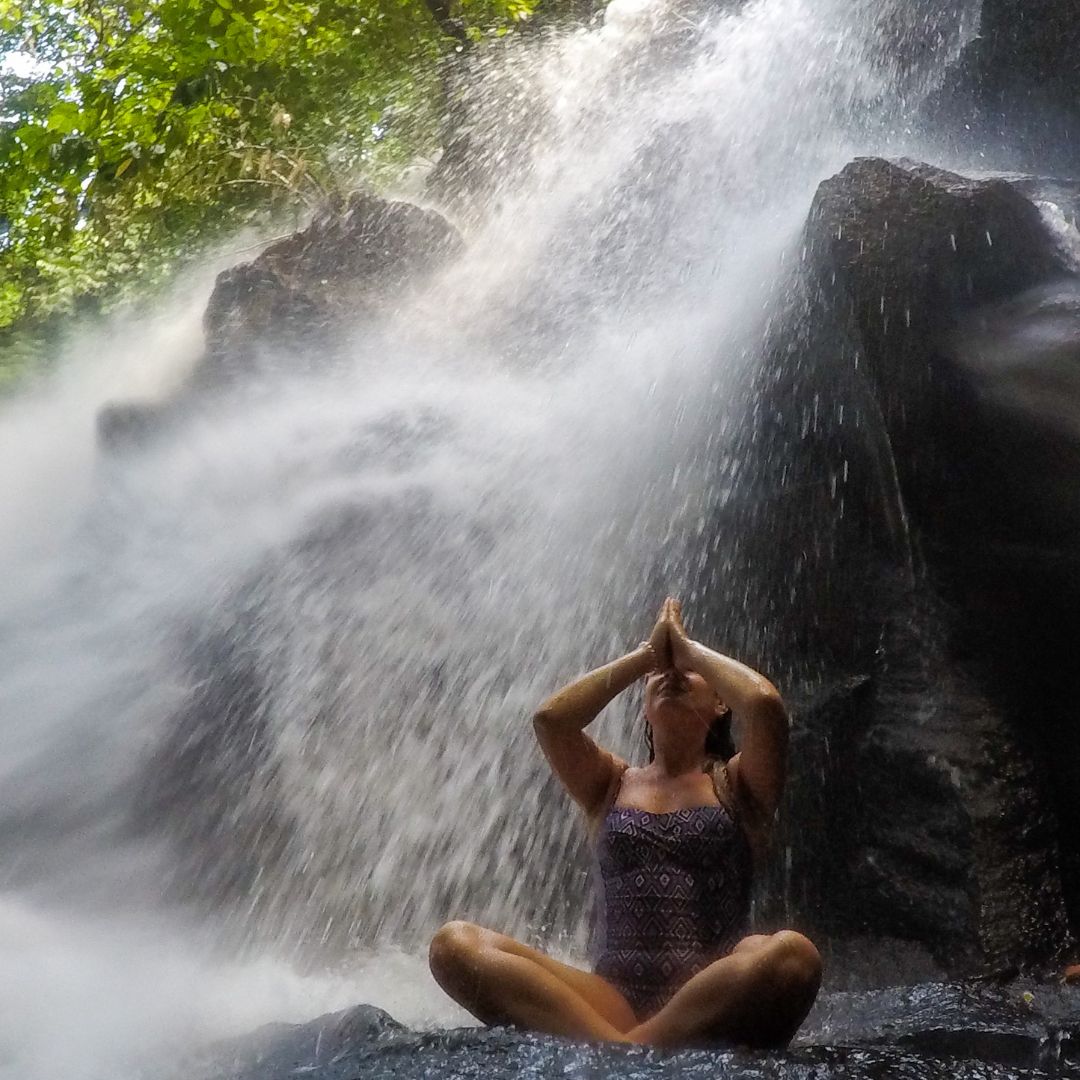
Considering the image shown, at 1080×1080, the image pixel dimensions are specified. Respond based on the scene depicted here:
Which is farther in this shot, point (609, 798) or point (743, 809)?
point (609, 798)

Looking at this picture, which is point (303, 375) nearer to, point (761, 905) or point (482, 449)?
point (482, 449)

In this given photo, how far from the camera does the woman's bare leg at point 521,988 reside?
8.88ft

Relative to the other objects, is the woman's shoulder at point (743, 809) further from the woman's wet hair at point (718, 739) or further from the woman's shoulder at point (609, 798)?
the woman's shoulder at point (609, 798)

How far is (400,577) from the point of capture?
6.63 m

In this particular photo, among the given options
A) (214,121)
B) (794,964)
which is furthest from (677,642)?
(214,121)

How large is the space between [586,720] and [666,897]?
60 centimetres

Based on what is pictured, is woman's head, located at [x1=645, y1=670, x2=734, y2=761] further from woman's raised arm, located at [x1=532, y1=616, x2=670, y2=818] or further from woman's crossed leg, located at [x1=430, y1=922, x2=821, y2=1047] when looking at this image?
woman's crossed leg, located at [x1=430, y1=922, x2=821, y2=1047]

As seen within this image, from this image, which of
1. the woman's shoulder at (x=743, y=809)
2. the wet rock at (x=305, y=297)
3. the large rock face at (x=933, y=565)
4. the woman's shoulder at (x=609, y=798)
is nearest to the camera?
the woman's shoulder at (x=743, y=809)

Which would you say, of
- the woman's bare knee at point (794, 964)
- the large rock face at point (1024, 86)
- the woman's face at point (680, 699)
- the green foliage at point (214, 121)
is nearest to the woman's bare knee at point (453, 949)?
the woman's bare knee at point (794, 964)

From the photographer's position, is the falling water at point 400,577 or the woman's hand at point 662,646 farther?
the falling water at point 400,577

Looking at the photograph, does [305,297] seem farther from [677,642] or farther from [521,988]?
[521,988]

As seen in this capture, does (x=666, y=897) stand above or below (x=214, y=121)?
below

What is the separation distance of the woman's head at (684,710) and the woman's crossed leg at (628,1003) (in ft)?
2.42

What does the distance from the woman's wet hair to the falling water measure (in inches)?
70.0
